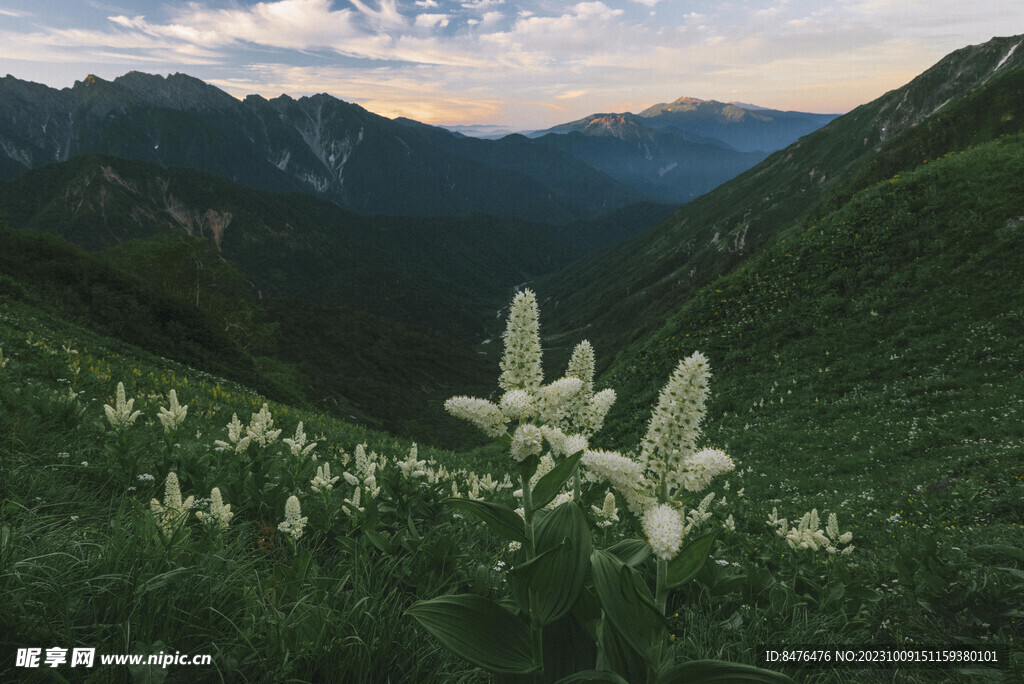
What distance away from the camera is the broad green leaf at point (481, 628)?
240 cm

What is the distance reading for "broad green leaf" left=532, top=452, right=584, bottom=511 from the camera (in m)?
2.55

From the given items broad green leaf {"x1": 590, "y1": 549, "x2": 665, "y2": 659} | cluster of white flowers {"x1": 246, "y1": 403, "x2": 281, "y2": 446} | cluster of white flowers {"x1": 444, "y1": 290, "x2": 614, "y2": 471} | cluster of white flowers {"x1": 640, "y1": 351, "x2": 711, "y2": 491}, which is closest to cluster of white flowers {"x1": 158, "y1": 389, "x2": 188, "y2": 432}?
cluster of white flowers {"x1": 246, "y1": 403, "x2": 281, "y2": 446}

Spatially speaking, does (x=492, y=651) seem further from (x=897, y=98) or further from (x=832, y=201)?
(x=897, y=98)

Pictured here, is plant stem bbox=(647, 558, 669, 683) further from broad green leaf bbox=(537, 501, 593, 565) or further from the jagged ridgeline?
broad green leaf bbox=(537, 501, 593, 565)

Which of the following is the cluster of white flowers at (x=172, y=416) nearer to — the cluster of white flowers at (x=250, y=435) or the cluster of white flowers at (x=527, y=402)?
the cluster of white flowers at (x=250, y=435)

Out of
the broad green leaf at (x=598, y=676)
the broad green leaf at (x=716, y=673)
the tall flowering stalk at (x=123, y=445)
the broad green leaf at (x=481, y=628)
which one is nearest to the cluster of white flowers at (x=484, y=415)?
the broad green leaf at (x=481, y=628)

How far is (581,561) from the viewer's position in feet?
7.97

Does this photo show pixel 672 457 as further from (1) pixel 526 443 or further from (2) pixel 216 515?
(2) pixel 216 515

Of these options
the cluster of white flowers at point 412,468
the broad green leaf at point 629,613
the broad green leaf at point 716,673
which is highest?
the broad green leaf at point 629,613

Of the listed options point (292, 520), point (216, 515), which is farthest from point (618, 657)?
point (216, 515)

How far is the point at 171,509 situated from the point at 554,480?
3202 mm

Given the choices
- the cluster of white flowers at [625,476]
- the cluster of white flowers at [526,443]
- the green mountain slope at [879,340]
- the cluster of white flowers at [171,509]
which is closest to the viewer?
the cluster of white flowers at [625,476]

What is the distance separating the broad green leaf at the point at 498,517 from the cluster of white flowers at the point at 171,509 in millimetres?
2504

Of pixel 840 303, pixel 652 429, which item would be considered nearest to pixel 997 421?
pixel 840 303
